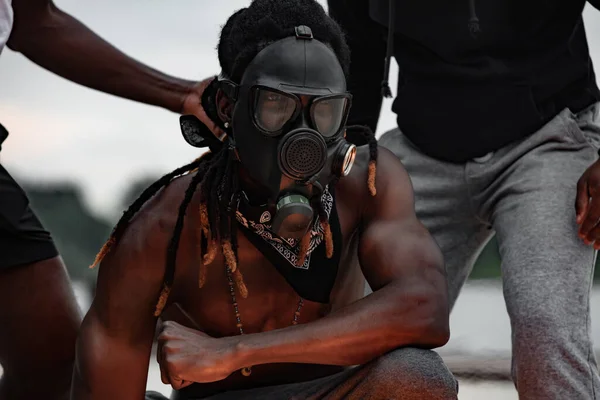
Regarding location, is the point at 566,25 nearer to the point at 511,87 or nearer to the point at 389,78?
the point at 511,87

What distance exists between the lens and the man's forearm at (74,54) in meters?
2.64

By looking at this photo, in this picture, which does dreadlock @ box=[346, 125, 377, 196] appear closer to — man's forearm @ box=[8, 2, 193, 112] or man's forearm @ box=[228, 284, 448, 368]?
man's forearm @ box=[228, 284, 448, 368]

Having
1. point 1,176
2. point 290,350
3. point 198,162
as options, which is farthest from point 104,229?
point 290,350

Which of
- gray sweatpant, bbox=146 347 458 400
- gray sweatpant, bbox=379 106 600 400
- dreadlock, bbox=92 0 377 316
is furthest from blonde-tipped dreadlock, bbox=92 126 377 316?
gray sweatpant, bbox=379 106 600 400

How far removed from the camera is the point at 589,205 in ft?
7.40

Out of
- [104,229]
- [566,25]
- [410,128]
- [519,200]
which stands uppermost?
[566,25]

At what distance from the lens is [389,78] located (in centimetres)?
268

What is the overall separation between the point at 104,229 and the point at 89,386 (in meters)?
2.23

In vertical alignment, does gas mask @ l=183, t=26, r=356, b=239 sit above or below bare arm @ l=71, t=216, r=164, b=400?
above

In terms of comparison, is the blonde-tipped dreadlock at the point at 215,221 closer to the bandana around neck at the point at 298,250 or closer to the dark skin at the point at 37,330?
the bandana around neck at the point at 298,250

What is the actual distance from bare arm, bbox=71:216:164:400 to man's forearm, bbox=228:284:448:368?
24 centimetres

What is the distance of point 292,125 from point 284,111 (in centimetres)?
3

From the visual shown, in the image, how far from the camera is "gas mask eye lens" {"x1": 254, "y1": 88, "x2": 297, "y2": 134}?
6.58 feet

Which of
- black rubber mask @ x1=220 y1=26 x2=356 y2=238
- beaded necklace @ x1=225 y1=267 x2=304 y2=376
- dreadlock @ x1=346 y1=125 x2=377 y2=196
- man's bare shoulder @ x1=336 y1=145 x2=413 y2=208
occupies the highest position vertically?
black rubber mask @ x1=220 y1=26 x2=356 y2=238
